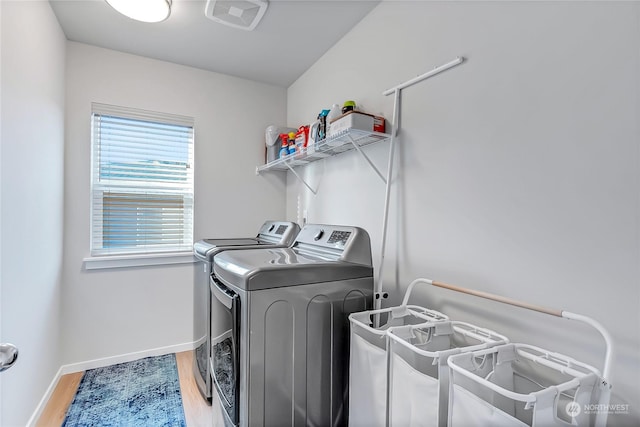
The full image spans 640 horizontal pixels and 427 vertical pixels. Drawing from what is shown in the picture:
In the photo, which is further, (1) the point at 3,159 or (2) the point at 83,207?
(2) the point at 83,207

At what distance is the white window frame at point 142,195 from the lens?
7.93 ft

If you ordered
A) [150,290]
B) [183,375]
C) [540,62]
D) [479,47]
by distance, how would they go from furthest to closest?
[150,290] < [183,375] < [479,47] < [540,62]

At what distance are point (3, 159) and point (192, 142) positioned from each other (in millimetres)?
1460

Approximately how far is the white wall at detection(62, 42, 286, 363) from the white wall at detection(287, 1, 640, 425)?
1.52 m

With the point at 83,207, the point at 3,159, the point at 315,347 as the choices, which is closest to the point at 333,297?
the point at 315,347

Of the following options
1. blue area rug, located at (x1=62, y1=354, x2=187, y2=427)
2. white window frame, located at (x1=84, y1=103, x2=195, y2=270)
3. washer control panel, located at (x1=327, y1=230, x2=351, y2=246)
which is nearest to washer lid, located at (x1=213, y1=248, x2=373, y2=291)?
washer control panel, located at (x1=327, y1=230, x2=351, y2=246)

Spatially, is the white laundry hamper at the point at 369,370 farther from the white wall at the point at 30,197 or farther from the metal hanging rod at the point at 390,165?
the white wall at the point at 30,197

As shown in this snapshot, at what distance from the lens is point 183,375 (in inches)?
91.4

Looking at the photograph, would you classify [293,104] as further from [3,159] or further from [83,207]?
[3,159]

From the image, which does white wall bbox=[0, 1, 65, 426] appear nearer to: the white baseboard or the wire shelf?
the white baseboard

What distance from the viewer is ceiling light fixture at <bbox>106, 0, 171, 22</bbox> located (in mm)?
1771

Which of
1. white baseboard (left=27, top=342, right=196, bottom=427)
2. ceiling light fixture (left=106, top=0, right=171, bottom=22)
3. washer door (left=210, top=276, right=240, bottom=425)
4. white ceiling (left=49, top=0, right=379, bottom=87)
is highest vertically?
white ceiling (left=49, top=0, right=379, bottom=87)

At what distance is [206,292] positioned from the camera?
1869 millimetres

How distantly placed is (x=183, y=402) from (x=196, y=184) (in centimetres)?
167
